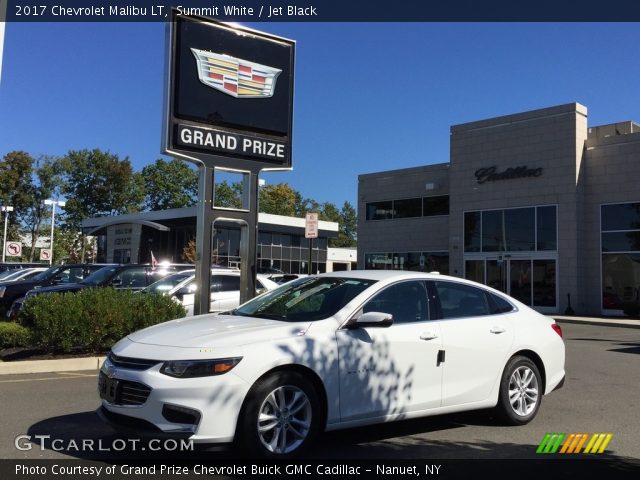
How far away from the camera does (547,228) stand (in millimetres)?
27750

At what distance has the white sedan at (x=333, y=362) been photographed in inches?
183

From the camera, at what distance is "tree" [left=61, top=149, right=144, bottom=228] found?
7000 cm

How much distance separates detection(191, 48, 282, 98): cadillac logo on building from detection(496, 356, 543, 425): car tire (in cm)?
771

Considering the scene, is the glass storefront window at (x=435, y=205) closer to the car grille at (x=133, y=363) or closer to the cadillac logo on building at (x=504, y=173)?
the cadillac logo on building at (x=504, y=173)

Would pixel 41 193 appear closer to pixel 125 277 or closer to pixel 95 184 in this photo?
pixel 95 184

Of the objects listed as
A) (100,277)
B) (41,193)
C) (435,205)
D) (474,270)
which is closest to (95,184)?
(41,193)

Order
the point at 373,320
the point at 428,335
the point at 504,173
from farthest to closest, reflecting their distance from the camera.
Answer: the point at 504,173
the point at 428,335
the point at 373,320

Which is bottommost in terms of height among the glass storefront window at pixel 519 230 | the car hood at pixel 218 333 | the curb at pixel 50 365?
the curb at pixel 50 365

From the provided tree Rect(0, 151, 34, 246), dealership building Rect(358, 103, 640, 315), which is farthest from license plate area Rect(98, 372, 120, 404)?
tree Rect(0, 151, 34, 246)

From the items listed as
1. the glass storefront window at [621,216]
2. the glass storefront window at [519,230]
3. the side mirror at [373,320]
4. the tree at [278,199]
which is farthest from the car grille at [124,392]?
the tree at [278,199]

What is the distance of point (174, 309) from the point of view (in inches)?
444

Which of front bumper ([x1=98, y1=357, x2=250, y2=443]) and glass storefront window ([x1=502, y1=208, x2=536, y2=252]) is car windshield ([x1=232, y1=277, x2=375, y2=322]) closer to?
front bumper ([x1=98, y1=357, x2=250, y2=443])

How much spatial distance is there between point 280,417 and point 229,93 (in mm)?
8179

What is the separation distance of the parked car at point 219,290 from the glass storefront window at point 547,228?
710 inches
